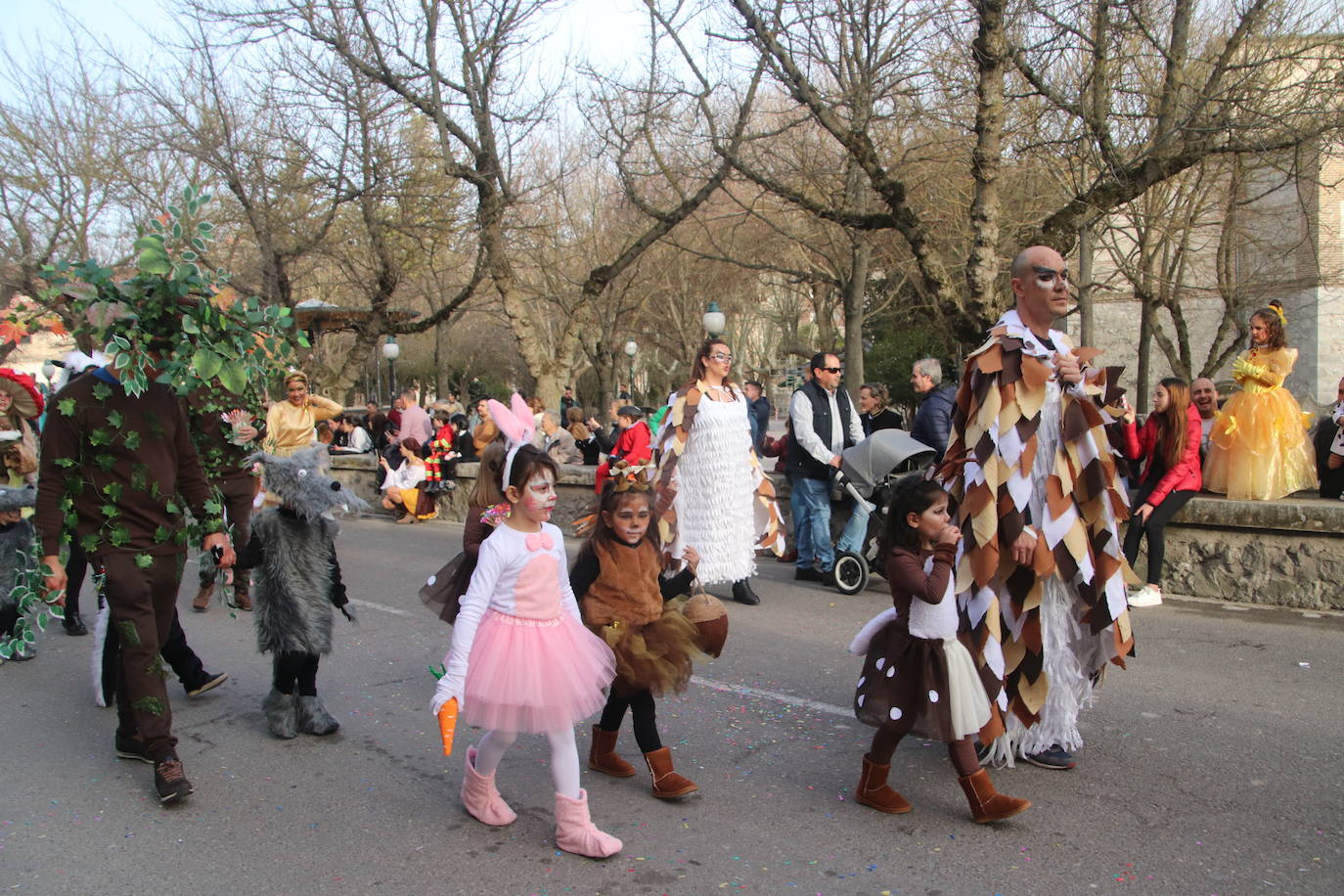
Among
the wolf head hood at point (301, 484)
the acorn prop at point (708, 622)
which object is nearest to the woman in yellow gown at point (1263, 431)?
the acorn prop at point (708, 622)

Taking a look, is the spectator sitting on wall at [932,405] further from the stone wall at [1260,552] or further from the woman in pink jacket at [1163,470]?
the stone wall at [1260,552]

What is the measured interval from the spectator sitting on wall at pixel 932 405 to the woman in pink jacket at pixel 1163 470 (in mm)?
1465

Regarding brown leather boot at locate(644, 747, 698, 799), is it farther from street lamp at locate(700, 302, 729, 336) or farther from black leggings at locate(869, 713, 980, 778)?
street lamp at locate(700, 302, 729, 336)

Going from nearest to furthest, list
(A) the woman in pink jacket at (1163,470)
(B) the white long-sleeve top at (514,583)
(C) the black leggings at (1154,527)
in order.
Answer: (B) the white long-sleeve top at (514,583), (A) the woman in pink jacket at (1163,470), (C) the black leggings at (1154,527)

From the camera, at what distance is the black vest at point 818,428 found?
29.6ft

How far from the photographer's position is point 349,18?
723 inches

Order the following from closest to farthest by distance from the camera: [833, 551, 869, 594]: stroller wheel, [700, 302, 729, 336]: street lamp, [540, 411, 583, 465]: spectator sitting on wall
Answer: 1. [833, 551, 869, 594]: stroller wheel
2. [540, 411, 583, 465]: spectator sitting on wall
3. [700, 302, 729, 336]: street lamp

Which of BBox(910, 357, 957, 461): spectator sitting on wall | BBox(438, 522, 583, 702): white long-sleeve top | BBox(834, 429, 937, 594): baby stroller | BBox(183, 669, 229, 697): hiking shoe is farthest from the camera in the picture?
BBox(910, 357, 957, 461): spectator sitting on wall

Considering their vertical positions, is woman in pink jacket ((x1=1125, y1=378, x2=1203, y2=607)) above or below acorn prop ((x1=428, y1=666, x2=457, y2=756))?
above

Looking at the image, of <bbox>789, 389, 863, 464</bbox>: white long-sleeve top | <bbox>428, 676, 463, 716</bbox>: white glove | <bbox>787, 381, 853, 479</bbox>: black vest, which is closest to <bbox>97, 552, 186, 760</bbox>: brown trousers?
<bbox>428, 676, 463, 716</bbox>: white glove

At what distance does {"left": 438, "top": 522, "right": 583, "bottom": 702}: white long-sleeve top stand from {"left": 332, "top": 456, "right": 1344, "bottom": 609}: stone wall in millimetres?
6233

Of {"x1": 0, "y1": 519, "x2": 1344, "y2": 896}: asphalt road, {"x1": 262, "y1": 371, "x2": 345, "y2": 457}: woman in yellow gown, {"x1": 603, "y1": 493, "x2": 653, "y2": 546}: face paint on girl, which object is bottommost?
{"x1": 0, "y1": 519, "x2": 1344, "y2": 896}: asphalt road

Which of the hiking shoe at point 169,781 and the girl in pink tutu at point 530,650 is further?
the hiking shoe at point 169,781

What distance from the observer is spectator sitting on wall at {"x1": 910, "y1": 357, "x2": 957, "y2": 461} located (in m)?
8.98
